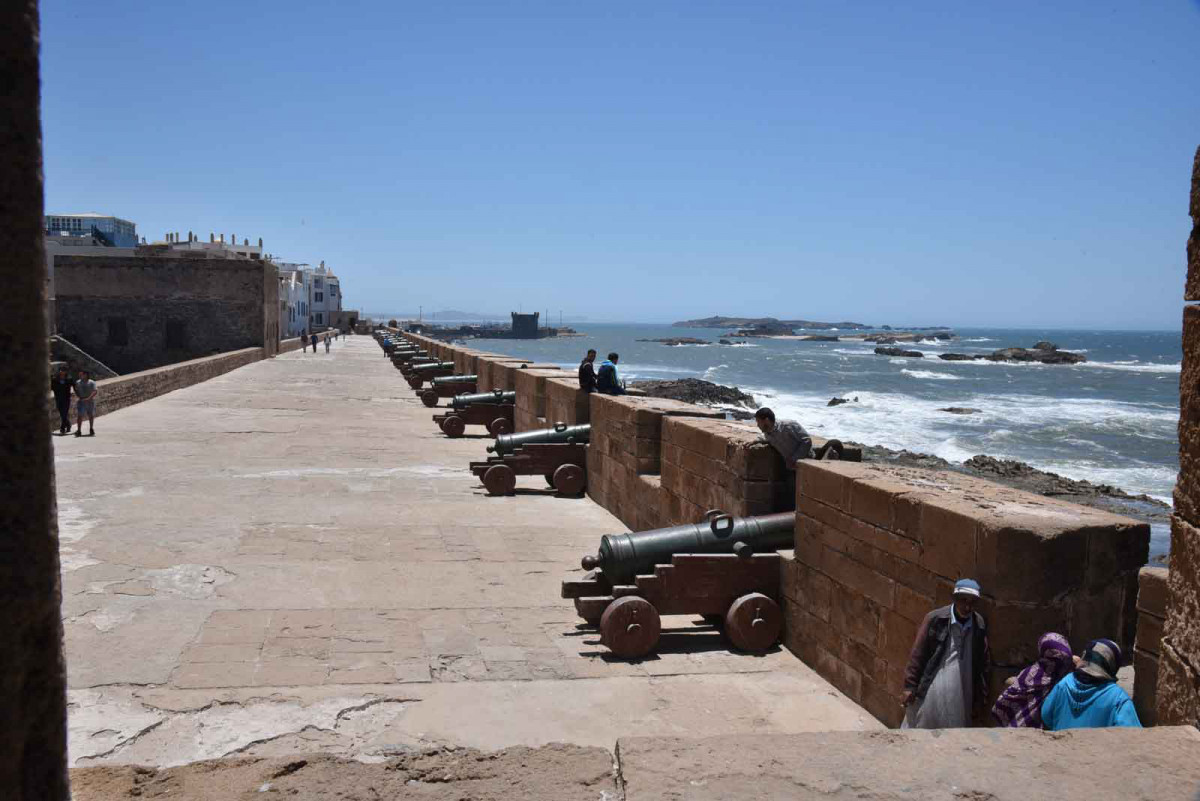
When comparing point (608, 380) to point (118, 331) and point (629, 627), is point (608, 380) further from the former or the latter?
point (118, 331)

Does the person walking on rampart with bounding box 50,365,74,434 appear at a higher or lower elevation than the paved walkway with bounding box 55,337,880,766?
higher

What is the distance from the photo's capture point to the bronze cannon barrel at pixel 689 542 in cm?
566

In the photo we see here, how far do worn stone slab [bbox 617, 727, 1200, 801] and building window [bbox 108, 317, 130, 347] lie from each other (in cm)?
4058

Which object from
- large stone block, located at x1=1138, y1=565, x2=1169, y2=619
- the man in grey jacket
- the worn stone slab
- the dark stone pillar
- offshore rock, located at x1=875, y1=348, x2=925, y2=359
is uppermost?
the dark stone pillar

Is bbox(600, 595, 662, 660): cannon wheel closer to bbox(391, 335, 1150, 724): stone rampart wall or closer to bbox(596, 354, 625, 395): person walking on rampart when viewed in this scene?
bbox(391, 335, 1150, 724): stone rampart wall

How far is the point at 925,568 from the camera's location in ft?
13.9

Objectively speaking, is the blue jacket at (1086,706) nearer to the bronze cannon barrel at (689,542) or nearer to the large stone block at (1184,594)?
the large stone block at (1184,594)

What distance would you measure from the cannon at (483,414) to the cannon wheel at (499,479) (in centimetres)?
462

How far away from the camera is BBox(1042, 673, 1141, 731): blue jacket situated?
10.3ft

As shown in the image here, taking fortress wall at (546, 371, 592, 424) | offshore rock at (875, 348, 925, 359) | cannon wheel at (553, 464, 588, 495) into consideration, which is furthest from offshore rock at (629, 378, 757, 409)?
offshore rock at (875, 348, 925, 359)

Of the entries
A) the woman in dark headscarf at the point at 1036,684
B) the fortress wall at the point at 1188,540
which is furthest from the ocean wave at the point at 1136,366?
the fortress wall at the point at 1188,540

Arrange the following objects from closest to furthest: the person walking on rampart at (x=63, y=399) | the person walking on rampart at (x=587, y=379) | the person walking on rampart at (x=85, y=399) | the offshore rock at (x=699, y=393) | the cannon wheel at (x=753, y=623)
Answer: the cannon wheel at (x=753, y=623) < the person walking on rampart at (x=587, y=379) < the person walking on rampart at (x=85, y=399) < the person walking on rampart at (x=63, y=399) < the offshore rock at (x=699, y=393)

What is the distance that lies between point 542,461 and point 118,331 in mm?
33454

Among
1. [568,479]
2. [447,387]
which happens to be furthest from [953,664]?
[447,387]
